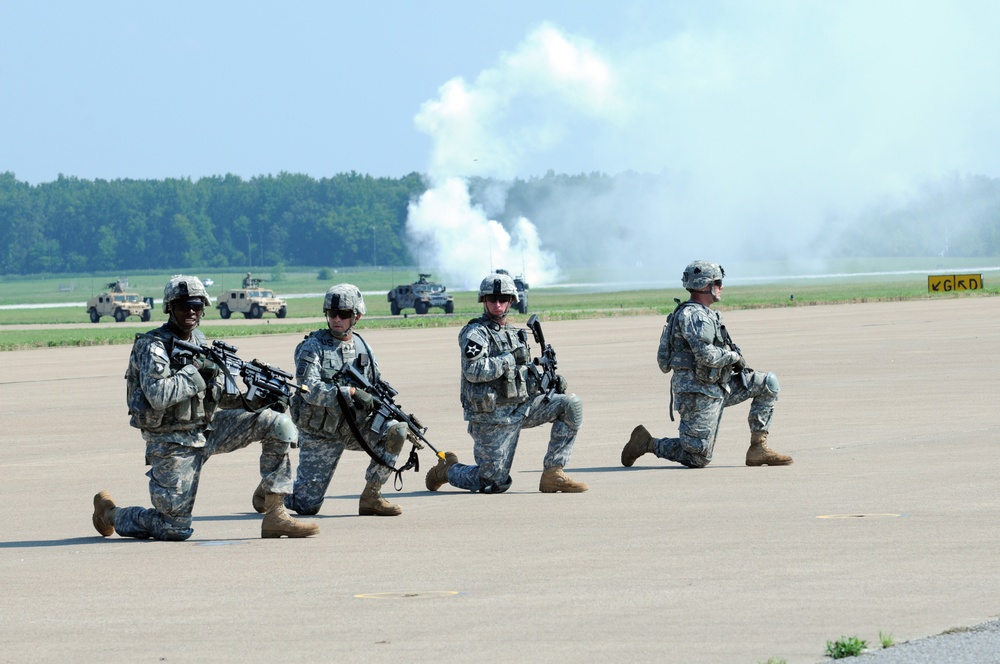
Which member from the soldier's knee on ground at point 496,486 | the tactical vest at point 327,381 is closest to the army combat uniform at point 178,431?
the tactical vest at point 327,381

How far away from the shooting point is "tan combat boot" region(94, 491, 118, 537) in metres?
11.5

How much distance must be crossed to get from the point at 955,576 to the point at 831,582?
68cm

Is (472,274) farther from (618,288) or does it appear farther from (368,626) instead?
(368,626)

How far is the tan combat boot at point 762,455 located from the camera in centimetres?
1501

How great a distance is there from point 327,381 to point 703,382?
4.46 m

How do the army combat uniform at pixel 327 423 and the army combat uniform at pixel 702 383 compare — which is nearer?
the army combat uniform at pixel 327 423

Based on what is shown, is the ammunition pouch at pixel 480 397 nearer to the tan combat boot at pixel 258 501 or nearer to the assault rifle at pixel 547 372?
the assault rifle at pixel 547 372

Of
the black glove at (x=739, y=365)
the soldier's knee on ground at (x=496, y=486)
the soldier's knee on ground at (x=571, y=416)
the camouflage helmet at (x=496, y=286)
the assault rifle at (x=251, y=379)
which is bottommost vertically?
the soldier's knee on ground at (x=496, y=486)

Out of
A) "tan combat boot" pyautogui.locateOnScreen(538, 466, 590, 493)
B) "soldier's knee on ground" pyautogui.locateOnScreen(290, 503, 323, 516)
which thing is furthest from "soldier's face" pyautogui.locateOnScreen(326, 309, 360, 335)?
"tan combat boot" pyautogui.locateOnScreen(538, 466, 590, 493)

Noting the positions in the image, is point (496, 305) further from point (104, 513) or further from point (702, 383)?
point (104, 513)

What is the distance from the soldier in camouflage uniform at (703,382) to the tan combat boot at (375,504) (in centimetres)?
359

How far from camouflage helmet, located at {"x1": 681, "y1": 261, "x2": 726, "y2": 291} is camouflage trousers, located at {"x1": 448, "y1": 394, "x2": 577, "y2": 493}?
2285 mm

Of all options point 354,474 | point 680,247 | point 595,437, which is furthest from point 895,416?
point 680,247

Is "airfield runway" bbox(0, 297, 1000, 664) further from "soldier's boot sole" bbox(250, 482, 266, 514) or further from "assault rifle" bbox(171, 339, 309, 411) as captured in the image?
"assault rifle" bbox(171, 339, 309, 411)
